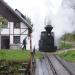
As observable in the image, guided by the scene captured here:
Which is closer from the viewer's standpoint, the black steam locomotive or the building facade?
the building facade

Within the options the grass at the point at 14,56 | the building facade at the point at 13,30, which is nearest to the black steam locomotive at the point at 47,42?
the building facade at the point at 13,30

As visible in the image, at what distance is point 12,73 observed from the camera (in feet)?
60.4

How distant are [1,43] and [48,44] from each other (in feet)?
23.7

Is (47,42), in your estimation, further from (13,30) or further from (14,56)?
(14,56)

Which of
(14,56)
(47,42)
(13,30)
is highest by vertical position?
(13,30)

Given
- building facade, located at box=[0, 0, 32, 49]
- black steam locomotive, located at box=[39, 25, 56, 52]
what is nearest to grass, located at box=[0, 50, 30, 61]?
building facade, located at box=[0, 0, 32, 49]

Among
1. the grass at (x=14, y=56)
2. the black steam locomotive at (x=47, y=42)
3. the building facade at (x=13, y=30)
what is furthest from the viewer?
the black steam locomotive at (x=47, y=42)

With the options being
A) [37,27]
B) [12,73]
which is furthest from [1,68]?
[37,27]

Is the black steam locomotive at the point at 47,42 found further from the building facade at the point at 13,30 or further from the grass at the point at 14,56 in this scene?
the grass at the point at 14,56

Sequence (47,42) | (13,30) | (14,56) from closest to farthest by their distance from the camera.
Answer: (14,56) < (13,30) < (47,42)

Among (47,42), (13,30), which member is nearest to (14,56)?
(13,30)

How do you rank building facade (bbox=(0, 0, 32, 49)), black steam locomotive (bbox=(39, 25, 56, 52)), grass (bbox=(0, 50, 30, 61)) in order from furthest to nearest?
black steam locomotive (bbox=(39, 25, 56, 52)), building facade (bbox=(0, 0, 32, 49)), grass (bbox=(0, 50, 30, 61))

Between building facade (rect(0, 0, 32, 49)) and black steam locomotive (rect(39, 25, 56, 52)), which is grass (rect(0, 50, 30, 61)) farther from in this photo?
black steam locomotive (rect(39, 25, 56, 52))

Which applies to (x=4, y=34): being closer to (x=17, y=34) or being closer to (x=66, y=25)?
(x=17, y=34)
